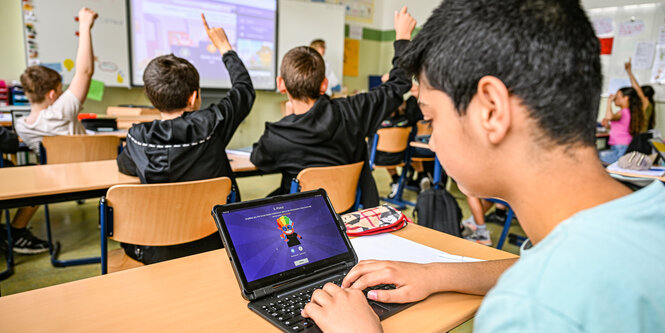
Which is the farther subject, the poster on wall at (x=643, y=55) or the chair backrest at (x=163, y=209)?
the poster on wall at (x=643, y=55)

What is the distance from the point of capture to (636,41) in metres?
5.20

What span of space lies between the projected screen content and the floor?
1.83 meters

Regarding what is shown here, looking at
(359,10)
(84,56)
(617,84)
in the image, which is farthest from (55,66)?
(617,84)

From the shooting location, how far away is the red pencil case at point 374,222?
43.1 inches

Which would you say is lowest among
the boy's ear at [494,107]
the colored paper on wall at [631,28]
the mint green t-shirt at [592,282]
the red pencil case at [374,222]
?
the red pencil case at [374,222]

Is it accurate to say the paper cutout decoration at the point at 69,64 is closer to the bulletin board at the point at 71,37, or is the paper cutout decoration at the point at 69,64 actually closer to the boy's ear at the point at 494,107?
the bulletin board at the point at 71,37

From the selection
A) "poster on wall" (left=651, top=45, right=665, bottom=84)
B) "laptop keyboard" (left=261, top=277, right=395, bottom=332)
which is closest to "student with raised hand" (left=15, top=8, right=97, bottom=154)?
"laptop keyboard" (left=261, top=277, right=395, bottom=332)

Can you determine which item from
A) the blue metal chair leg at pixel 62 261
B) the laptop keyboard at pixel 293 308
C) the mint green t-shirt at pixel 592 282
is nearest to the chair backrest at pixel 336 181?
the laptop keyboard at pixel 293 308

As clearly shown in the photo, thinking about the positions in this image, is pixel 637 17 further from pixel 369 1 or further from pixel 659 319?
pixel 659 319

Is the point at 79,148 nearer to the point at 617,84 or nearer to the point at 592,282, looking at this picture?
the point at 592,282

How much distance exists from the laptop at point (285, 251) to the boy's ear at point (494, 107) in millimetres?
361

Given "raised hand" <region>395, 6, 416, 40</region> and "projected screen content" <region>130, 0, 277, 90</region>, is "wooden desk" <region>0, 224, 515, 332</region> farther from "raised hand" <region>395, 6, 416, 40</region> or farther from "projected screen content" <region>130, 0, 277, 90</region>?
"projected screen content" <region>130, 0, 277, 90</region>

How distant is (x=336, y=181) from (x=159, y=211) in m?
0.72

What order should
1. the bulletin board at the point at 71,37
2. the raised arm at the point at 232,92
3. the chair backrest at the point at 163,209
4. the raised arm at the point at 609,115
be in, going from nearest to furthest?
the chair backrest at the point at 163,209 → the raised arm at the point at 232,92 → the bulletin board at the point at 71,37 → the raised arm at the point at 609,115
